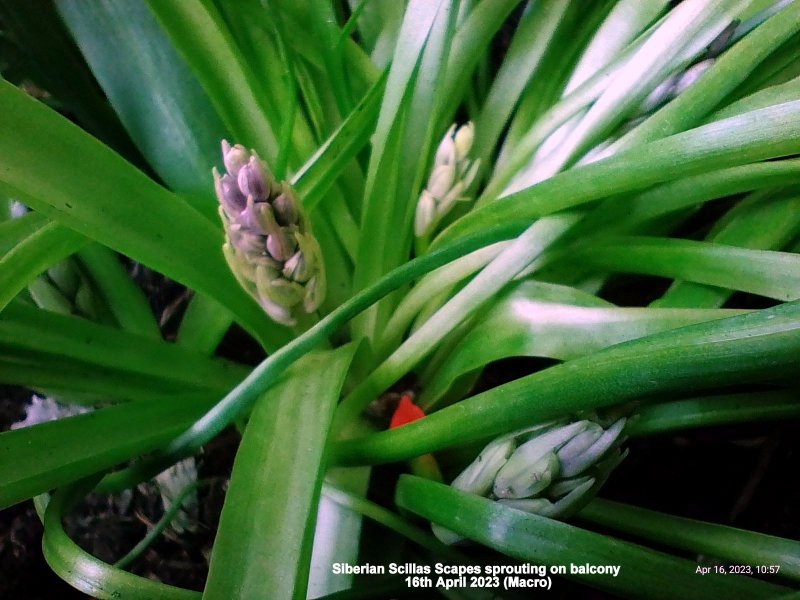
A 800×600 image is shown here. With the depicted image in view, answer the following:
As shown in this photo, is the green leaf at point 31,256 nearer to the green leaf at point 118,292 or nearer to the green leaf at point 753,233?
the green leaf at point 118,292

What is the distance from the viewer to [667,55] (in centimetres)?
50

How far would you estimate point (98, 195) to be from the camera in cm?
40

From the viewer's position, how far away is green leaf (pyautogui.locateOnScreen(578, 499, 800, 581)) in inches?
17.0

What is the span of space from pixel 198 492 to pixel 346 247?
1.14 feet

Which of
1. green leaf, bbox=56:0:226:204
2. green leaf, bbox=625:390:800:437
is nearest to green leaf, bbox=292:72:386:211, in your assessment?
green leaf, bbox=56:0:226:204

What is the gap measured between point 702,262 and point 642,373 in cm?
18

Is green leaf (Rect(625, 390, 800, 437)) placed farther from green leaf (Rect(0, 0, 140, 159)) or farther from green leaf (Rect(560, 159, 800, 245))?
green leaf (Rect(0, 0, 140, 159))

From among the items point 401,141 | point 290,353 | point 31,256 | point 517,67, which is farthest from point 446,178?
point 31,256

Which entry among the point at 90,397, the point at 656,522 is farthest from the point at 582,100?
the point at 90,397

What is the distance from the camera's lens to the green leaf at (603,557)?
1.21 ft

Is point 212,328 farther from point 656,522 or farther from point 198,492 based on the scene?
point 656,522

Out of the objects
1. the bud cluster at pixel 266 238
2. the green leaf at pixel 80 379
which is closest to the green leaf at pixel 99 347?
the green leaf at pixel 80 379

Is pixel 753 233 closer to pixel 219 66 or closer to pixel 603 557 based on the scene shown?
pixel 603 557

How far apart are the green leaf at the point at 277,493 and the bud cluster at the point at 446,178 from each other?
0.23 meters
